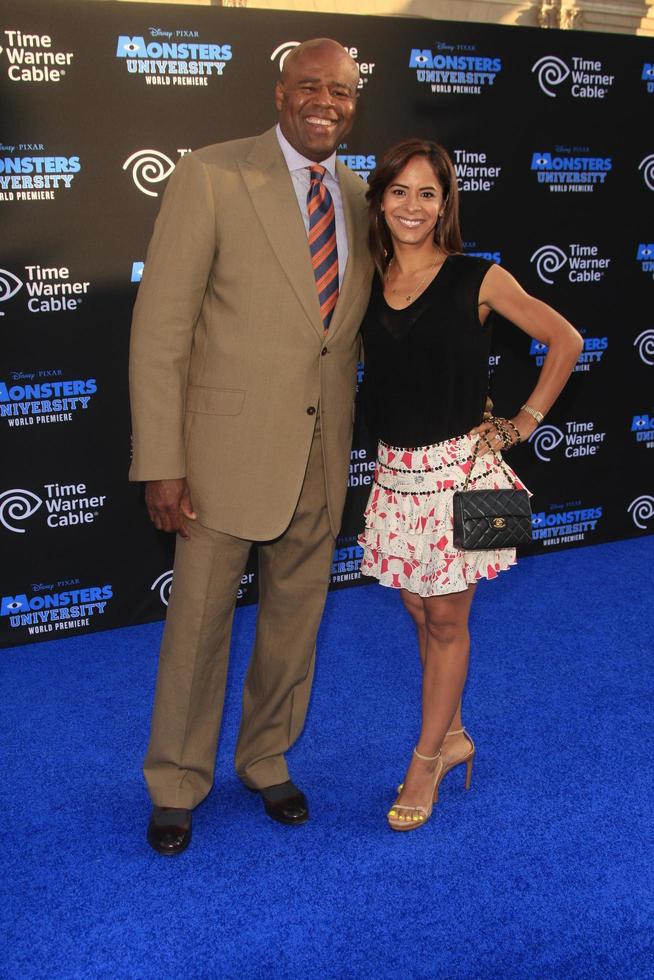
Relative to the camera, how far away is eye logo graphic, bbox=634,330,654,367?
15.9 ft

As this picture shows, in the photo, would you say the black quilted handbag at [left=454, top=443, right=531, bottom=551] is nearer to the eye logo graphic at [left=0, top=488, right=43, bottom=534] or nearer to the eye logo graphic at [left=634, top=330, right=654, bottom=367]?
the eye logo graphic at [left=0, top=488, right=43, bottom=534]

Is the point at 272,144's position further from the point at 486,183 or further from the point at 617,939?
the point at 486,183

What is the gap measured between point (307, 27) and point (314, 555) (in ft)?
8.13

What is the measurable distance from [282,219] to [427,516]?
32.5 inches

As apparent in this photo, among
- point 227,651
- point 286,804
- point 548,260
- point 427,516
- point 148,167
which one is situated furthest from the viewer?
point 548,260

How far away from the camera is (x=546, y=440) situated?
4750 mm

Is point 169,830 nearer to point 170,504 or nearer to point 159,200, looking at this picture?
point 170,504

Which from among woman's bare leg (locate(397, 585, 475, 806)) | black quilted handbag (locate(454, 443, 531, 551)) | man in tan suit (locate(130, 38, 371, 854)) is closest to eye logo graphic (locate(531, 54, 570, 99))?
man in tan suit (locate(130, 38, 371, 854))

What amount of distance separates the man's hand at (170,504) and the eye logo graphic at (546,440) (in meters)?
2.81

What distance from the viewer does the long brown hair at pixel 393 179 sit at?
2.22 m

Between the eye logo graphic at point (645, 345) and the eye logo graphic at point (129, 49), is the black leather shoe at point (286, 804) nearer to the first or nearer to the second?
the eye logo graphic at point (129, 49)

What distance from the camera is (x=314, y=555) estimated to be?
247 cm

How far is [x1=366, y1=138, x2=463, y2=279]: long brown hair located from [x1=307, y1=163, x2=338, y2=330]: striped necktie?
0.13 metres

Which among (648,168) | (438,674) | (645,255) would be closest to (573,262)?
(645,255)
